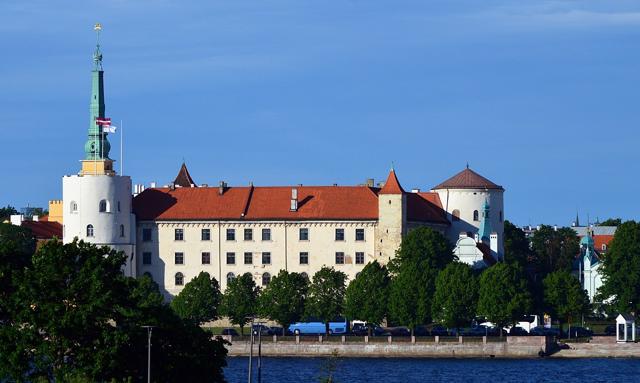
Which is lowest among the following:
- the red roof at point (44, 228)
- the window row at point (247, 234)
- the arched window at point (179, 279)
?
the arched window at point (179, 279)

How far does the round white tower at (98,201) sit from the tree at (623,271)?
31.6m

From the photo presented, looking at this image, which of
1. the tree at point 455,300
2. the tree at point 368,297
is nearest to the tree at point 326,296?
the tree at point 368,297

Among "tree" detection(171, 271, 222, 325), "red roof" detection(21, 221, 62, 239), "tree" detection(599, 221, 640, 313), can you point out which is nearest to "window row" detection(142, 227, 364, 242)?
"red roof" detection(21, 221, 62, 239)

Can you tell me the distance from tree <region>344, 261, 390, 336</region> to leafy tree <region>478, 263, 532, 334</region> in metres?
6.20

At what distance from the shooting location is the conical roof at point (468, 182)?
15462cm

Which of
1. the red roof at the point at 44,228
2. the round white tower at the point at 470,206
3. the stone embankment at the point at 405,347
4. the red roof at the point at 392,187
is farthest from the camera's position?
the red roof at the point at 44,228

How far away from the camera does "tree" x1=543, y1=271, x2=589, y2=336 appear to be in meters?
133

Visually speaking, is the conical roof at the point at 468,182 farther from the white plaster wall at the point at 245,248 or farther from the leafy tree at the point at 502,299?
the leafy tree at the point at 502,299

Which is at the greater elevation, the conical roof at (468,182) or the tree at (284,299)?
the conical roof at (468,182)

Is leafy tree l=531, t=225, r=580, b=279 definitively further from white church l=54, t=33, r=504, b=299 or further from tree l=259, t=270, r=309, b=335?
tree l=259, t=270, r=309, b=335

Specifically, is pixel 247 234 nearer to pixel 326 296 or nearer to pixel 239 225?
pixel 239 225

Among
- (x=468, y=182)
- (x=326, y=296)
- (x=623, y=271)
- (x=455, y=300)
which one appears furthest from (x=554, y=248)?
(x=455, y=300)

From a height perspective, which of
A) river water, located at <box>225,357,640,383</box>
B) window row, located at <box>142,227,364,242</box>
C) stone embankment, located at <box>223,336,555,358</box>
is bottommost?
river water, located at <box>225,357,640,383</box>

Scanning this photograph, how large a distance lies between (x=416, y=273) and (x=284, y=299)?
8356mm
